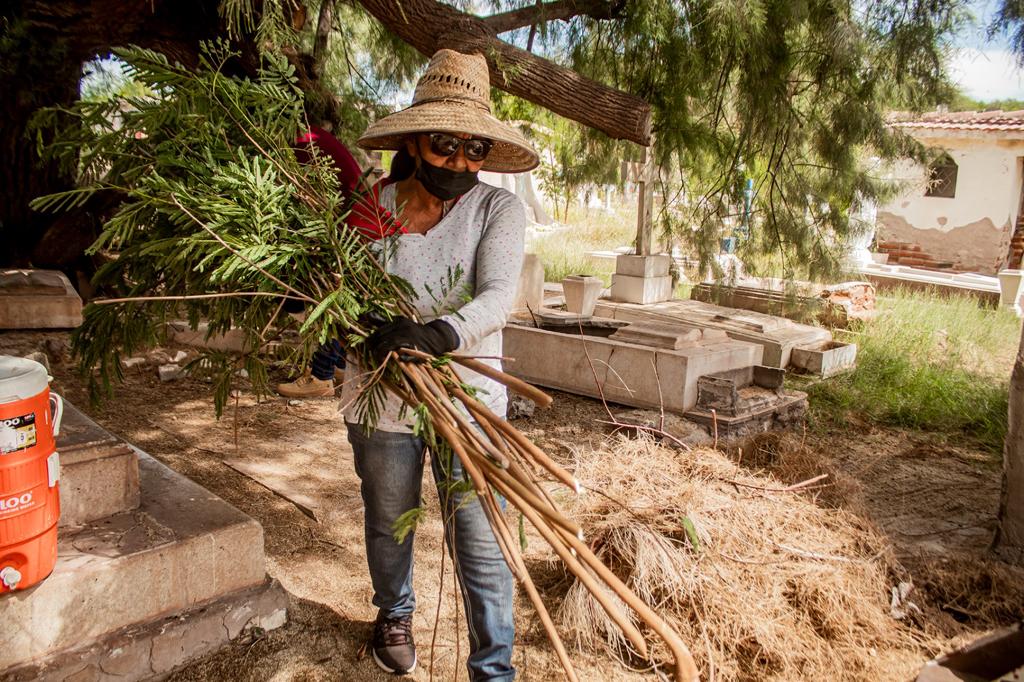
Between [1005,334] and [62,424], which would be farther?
[1005,334]

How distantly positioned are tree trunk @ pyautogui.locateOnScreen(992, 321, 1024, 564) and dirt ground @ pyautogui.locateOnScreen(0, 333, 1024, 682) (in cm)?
13

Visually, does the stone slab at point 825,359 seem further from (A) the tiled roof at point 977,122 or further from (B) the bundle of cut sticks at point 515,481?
(A) the tiled roof at point 977,122

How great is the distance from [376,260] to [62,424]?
131cm

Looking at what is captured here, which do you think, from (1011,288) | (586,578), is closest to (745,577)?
(586,578)

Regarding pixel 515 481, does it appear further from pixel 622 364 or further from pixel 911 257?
pixel 911 257

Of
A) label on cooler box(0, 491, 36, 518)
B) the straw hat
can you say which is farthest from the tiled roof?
label on cooler box(0, 491, 36, 518)

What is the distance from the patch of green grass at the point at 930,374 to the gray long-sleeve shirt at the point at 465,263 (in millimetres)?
4535

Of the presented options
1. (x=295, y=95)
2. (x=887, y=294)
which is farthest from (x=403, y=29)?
(x=887, y=294)

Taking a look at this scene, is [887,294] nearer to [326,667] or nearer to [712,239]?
[712,239]

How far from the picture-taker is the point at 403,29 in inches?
187

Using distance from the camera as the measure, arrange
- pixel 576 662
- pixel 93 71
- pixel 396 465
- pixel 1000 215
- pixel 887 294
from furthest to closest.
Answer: pixel 1000 215, pixel 887 294, pixel 93 71, pixel 576 662, pixel 396 465

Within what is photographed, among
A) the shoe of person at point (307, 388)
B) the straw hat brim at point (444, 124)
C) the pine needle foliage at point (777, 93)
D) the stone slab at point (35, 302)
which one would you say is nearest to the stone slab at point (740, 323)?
the pine needle foliage at point (777, 93)

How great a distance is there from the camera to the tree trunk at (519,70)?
464cm

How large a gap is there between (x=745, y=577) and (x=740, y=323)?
500 centimetres
